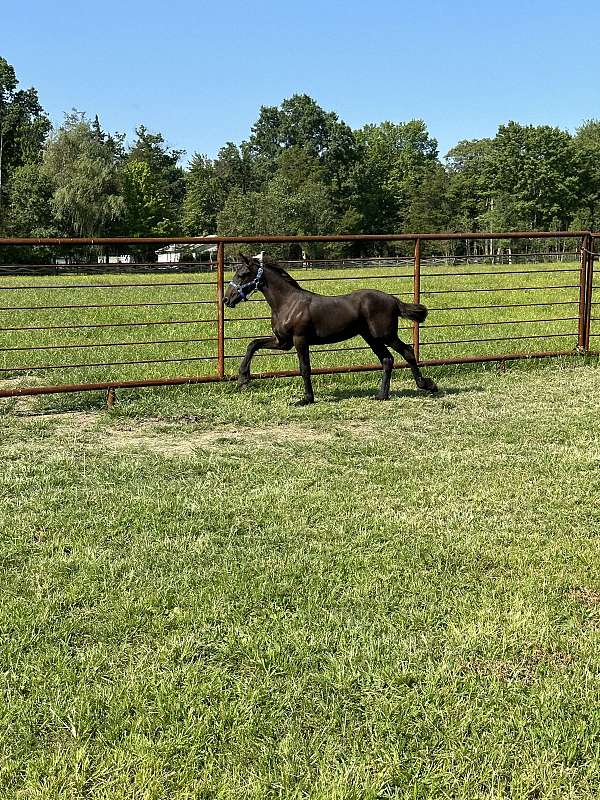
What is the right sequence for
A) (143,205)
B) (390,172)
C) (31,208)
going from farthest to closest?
(390,172) → (143,205) → (31,208)

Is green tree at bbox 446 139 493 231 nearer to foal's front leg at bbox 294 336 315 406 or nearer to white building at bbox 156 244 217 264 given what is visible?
white building at bbox 156 244 217 264

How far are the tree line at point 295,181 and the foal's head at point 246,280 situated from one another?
49223 millimetres

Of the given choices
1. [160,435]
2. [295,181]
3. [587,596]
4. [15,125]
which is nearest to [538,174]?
[295,181]

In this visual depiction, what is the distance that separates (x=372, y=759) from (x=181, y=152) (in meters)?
109

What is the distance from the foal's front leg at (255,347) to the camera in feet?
27.1

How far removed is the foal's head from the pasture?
1.88 m

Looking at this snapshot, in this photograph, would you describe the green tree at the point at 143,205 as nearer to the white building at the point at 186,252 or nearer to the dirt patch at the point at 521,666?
the white building at the point at 186,252

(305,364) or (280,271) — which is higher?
(280,271)

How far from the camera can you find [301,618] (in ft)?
11.6

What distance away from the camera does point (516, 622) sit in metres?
3.49

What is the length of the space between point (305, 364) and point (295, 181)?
2827 inches

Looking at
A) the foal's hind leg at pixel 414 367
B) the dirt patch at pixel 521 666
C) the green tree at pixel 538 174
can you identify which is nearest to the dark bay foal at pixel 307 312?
the foal's hind leg at pixel 414 367

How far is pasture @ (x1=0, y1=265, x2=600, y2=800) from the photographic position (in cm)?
262

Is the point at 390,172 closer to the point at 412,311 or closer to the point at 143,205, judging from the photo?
the point at 143,205
